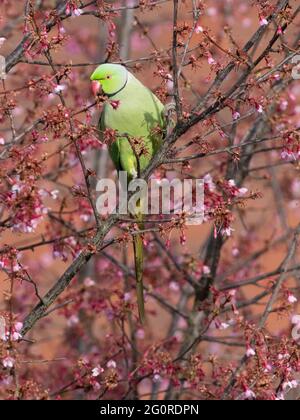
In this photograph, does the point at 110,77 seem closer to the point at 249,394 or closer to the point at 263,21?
the point at 263,21

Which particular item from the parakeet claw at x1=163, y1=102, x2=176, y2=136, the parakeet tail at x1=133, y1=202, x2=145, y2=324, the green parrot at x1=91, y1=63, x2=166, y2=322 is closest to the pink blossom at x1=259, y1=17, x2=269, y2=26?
the parakeet claw at x1=163, y1=102, x2=176, y2=136

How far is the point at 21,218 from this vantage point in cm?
304

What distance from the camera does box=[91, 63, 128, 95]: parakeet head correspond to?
12.1 ft

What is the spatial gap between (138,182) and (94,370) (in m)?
0.87

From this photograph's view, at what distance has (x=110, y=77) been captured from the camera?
3.71 meters

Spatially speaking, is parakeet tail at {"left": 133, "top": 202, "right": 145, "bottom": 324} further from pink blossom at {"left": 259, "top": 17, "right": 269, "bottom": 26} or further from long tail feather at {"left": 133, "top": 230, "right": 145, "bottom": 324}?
pink blossom at {"left": 259, "top": 17, "right": 269, "bottom": 26}

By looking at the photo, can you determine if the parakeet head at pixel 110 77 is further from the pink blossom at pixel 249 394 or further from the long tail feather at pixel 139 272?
the pink blossom at pixel 249 394

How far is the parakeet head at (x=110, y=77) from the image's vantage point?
3684 millimetres

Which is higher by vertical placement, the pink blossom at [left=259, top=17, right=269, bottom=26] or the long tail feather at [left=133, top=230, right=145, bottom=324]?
the pink blossom at [left=259, top=17, right=269, bottom=26]

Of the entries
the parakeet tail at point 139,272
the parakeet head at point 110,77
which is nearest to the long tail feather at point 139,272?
the parakeet tail at point 139,272

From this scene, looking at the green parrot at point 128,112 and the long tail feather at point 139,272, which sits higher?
the green parrot at point 128,112

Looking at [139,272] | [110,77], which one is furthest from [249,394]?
[110,77]
